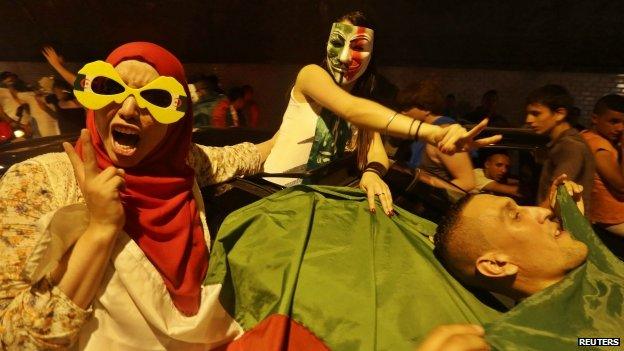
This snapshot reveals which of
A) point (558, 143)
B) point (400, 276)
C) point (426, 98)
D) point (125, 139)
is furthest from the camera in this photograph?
point (426, 98)

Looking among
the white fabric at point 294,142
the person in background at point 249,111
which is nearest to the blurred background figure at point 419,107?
the white fabric at point 294,142

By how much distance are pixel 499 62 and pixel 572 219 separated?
5.89 meters

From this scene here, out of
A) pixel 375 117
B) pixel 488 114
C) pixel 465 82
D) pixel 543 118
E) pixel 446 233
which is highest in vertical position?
pixel 465 82

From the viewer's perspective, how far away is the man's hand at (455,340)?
109cm

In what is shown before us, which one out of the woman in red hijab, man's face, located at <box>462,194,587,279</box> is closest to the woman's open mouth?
the woman in red hijab

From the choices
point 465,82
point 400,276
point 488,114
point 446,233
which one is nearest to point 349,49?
point 446,233

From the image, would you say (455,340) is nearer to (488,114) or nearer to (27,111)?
(27,111)

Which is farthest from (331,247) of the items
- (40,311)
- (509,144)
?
(509,144)

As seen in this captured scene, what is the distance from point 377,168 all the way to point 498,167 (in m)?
1.28

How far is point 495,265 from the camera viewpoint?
1552mm

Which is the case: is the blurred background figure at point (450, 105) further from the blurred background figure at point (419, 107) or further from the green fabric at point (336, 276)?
the green fabric at point (336, 276)

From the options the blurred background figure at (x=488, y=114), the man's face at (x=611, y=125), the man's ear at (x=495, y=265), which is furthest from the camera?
the blurred background figure at (x=488, y=114)

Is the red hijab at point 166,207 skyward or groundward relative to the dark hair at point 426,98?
groundward

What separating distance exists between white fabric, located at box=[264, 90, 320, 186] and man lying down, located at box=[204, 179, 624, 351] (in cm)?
30
